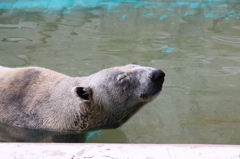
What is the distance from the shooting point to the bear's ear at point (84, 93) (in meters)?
4.09

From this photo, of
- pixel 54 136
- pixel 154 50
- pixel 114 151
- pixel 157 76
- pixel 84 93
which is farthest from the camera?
pixel 154 50

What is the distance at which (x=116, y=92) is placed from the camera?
4.17 m

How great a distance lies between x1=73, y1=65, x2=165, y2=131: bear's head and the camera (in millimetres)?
4031

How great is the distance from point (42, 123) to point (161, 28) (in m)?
5.71

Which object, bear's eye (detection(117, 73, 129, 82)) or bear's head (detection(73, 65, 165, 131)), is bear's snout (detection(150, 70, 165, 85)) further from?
bear's eye (detection(117, 73, 129, 82))

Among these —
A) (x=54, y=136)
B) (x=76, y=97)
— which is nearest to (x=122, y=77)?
(x=76, y=97)

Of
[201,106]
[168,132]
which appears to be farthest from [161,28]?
[168,132]

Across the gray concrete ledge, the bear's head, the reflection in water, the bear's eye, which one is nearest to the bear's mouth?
the bear's head

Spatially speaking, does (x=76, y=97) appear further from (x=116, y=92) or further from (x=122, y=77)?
(x=122, y=77)

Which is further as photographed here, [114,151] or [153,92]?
[153,92]

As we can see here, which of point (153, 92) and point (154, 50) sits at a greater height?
point (153, 92)

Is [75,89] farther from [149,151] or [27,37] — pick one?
[27,37]

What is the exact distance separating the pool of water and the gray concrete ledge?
1603 mm

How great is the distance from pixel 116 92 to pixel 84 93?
38 cm
